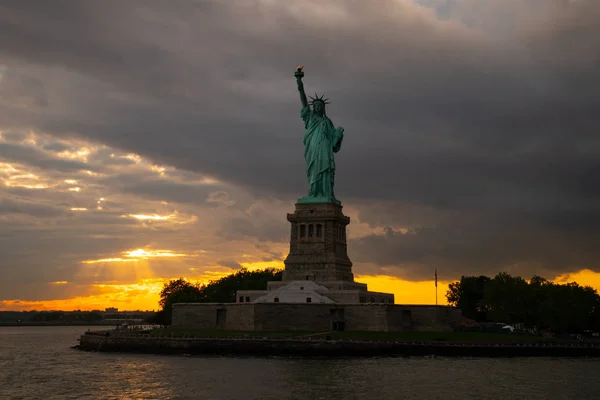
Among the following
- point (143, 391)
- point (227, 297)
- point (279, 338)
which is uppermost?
point (227, 297)

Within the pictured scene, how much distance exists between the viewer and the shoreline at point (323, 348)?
2397 inches

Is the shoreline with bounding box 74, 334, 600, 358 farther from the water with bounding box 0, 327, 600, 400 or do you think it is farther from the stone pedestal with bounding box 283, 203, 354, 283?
the stone pedestal with bounding box 283, 203, 354, 283

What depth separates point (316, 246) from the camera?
79062 millimetres

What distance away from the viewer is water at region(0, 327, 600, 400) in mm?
42156

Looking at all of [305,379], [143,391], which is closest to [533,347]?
[305,379]

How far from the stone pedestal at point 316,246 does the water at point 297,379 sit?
19874mm

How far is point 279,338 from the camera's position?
62.1m

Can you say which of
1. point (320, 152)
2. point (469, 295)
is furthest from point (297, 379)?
point (469, 295)

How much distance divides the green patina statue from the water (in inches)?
1053

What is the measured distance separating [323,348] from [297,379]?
14.1m

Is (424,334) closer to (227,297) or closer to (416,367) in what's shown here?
(416,367)

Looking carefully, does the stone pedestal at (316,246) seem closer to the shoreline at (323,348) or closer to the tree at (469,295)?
the shoreline at (323,348)

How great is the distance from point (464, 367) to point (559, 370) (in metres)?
7.08

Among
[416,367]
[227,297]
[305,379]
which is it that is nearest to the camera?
[305,379]
